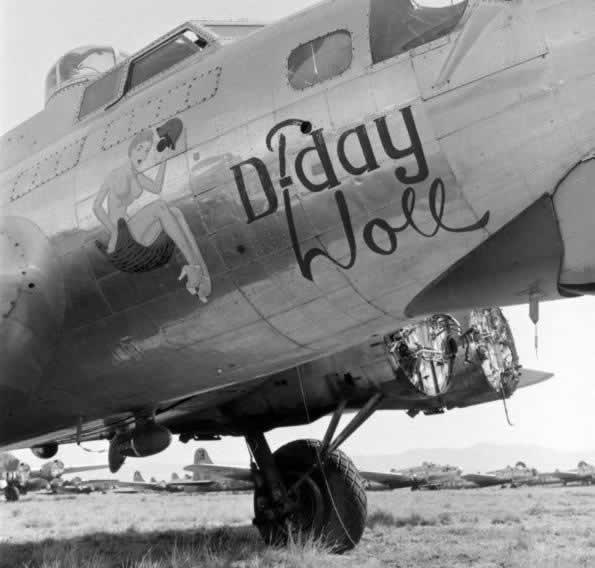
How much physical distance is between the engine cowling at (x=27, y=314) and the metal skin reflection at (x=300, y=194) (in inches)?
1.2

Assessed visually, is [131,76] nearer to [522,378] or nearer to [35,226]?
[35,226]

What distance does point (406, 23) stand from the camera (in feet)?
13.7

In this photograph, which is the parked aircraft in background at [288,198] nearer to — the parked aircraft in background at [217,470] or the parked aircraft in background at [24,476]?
the parked aircraft in background at [217,470]

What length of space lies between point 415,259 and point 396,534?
8085mm

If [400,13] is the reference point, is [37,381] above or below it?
below

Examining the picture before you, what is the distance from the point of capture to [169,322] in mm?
4984

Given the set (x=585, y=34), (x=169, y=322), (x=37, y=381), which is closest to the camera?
(x=585, y=34)

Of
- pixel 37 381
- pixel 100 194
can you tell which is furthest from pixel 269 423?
pixel 100 194

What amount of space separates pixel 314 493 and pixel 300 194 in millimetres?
5379

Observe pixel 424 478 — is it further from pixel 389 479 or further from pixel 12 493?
pixel 12 493

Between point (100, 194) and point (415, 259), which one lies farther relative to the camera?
point (100, 194)

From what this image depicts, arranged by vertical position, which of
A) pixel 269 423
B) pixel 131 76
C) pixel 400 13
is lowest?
pixel 269 423

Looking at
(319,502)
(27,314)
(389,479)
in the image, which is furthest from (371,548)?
(389,479)

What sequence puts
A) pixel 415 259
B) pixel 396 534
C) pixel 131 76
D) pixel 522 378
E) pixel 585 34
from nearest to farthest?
pixel 585 34 < pixel 415 259 < pixel 131 76 < pixel 396 534 < pixel 522 378
